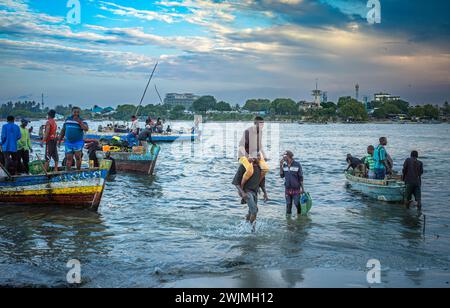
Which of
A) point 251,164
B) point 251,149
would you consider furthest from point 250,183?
point 251,149

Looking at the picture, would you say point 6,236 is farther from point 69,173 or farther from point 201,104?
point 201,104

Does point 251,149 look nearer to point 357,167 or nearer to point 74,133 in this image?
point 74,133

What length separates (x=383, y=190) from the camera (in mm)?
15758

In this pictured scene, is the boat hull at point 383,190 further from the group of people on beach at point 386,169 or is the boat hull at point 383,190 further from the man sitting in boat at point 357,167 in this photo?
the man sitting in boat at point 357,167

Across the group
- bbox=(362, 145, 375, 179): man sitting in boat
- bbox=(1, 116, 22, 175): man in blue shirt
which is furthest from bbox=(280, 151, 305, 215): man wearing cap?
bbox=(1, 116, 22, 175): man in blue shirt

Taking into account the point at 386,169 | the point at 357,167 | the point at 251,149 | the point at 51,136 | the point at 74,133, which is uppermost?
the point at 74,133

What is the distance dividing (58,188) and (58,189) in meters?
0.03

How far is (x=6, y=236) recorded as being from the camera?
10.3 meters

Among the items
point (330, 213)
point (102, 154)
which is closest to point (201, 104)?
point (102, 154)

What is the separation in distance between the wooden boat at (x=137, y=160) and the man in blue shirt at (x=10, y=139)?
9292 mm

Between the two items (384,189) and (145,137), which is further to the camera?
(145,137)

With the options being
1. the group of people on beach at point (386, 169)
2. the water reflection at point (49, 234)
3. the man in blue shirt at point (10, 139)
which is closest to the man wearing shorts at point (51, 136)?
the man in blue shirt at point (10, 139)

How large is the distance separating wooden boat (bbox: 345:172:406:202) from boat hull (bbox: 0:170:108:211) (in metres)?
9.62

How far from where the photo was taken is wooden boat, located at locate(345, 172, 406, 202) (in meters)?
15.3
